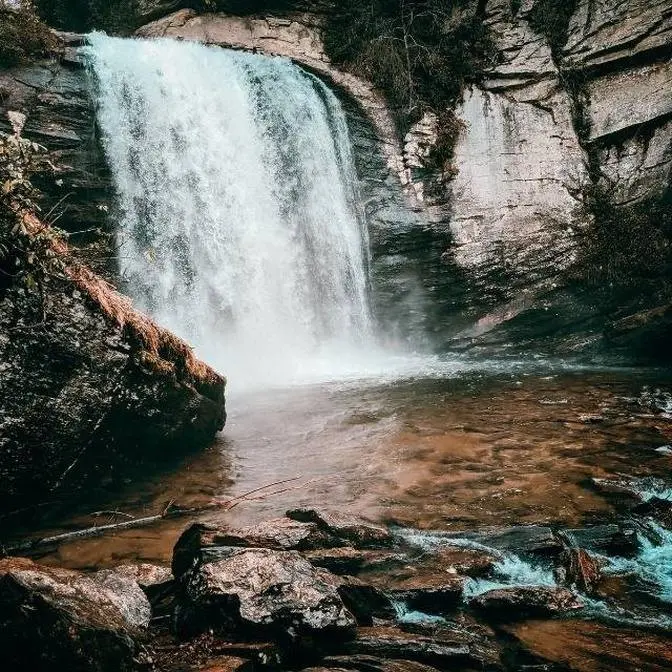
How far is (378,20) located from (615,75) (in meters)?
6.77

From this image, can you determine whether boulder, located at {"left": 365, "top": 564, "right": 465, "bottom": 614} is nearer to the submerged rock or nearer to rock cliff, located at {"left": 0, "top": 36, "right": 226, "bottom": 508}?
the submerged rock

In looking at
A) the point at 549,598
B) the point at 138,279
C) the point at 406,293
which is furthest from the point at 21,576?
the point at 406,293

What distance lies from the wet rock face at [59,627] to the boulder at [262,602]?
414 mm

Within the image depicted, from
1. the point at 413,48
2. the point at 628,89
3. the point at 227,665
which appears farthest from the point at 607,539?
the point at 413,48

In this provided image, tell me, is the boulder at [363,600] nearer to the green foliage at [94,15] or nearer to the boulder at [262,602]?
the boulder at [262,602]

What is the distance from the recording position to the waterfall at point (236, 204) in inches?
464

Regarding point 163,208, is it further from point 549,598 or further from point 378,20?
point 549,598

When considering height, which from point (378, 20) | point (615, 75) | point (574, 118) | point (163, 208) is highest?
point (378, 20)

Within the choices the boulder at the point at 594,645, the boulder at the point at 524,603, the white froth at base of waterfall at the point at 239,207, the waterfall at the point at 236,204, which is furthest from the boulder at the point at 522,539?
the waterfall at the point at 236,204

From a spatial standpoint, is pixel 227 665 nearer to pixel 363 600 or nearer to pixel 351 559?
pixel 363 600

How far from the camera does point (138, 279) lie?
1164 centimetres

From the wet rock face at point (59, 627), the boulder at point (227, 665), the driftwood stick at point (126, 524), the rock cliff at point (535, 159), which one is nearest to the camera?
the wet rock face at point (59, 627)

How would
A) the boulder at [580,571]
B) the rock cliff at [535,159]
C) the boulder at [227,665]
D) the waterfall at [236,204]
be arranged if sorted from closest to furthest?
the boulder at [227,665] → the boulder at [580,571] → the waterfall at [236,204] → the rock cliff at [535,159]

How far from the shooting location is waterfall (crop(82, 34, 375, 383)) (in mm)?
11773
